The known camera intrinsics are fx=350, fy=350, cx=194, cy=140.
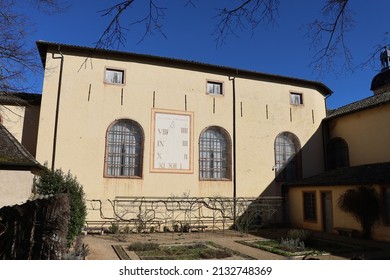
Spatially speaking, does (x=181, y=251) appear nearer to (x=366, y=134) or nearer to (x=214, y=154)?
(x=214, y=154)

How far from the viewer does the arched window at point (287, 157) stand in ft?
62.4

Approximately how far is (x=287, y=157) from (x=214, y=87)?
559 cm

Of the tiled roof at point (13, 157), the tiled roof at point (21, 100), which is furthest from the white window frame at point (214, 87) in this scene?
the tiled roof at point (13, 157)

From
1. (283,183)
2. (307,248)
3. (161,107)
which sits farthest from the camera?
(283,183)

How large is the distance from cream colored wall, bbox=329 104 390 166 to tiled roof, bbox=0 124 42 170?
14942 mm

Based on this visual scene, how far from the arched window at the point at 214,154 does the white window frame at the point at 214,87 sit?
1.88 m

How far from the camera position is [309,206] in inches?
680

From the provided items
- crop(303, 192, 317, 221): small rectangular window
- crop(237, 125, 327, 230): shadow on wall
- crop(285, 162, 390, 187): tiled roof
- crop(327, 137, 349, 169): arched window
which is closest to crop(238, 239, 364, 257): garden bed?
crop(285, 162, 390, 187): tiled roof

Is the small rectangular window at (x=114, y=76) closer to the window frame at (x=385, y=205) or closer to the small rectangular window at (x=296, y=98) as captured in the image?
the small rectangular window at (x=296, y=98)

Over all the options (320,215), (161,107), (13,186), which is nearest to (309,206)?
(320,215)

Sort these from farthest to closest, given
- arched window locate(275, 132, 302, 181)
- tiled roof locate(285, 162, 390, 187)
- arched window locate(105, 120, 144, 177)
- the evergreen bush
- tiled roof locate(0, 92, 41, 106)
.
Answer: arched window locate(275, 132, 302, 181) → arched window locate(105, 120, 144, 177) → tiled roof locate(0, 92, 41, 106) → tiled roof locate(285, 162, 390, 187) → the evergreen bush

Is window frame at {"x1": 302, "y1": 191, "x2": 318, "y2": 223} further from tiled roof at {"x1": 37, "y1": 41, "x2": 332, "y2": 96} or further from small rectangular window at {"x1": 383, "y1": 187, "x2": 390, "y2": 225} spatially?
tiled roof at {"x1": 37, "y1": 41, "x2": 332, "y2": 96}

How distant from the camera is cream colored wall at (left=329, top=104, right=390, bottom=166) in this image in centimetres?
1647
